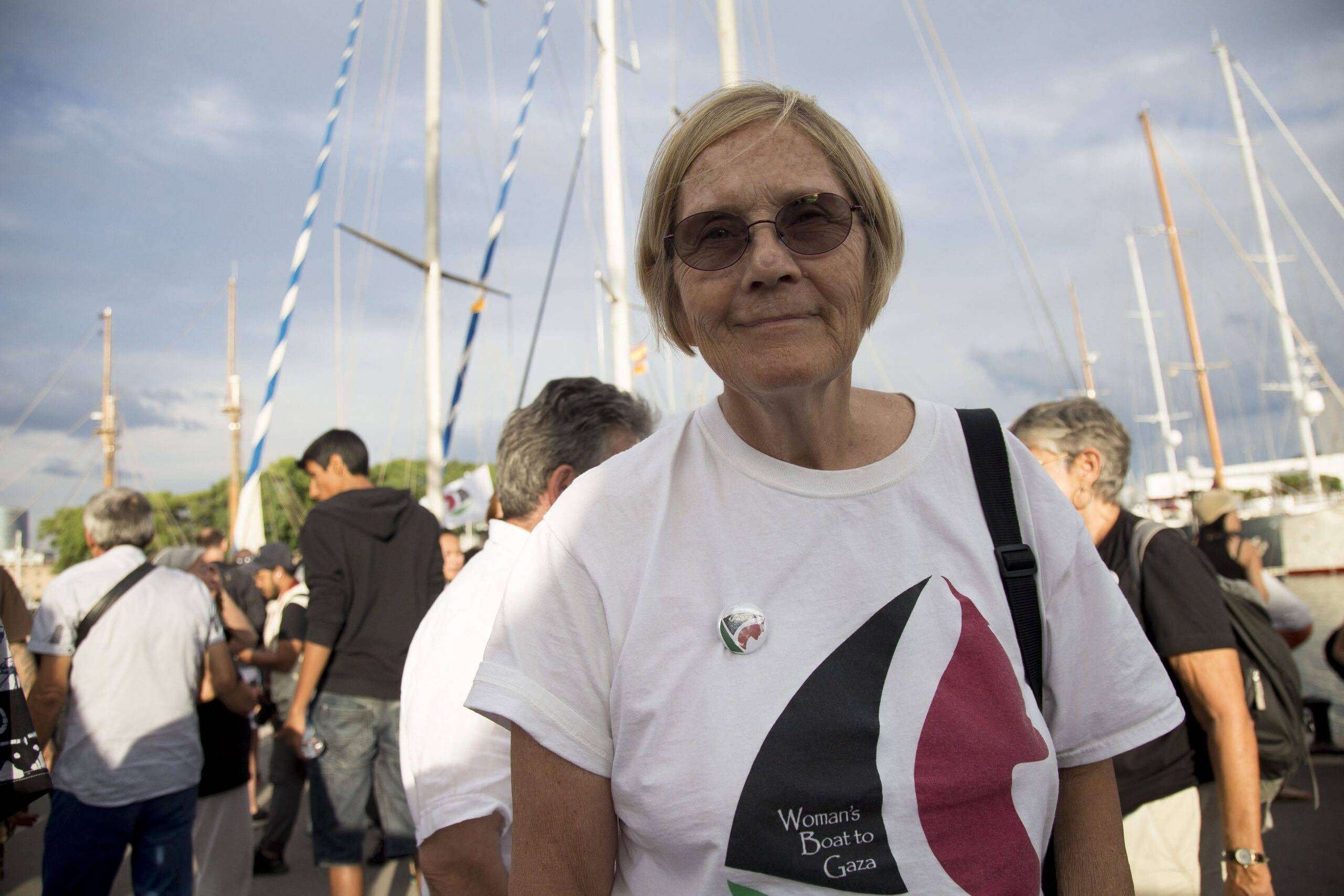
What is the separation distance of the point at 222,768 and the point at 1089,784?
4113 millimetres

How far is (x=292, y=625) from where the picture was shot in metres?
5.55

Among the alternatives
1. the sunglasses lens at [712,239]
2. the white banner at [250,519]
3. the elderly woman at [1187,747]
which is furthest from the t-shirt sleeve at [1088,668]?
the white banner at [250,519]

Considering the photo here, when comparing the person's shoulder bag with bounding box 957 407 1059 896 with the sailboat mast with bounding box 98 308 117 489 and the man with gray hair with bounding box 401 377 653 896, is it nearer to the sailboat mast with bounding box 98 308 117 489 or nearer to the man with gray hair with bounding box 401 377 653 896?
the man with gray hair with bounding box 401 377 653 896

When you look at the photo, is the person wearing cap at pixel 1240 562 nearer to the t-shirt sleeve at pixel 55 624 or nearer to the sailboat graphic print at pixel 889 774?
the sailboat graphic print at pixel 889 774

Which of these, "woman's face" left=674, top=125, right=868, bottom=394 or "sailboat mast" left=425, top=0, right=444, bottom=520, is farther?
"sailboat mast" left=425, top=0, right=444, bottom=520

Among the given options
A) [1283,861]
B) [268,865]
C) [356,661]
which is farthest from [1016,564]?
[268,865]

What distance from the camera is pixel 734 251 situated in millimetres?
1262

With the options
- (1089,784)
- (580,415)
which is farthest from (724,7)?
(1089,784)

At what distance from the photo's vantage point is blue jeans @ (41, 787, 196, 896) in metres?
3.36

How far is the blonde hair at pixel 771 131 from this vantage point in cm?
131

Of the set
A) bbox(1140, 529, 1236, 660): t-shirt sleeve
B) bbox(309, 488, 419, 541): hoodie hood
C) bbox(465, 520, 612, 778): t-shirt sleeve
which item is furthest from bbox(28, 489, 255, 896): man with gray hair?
bbox(1140, 529, 1236, 660): t-shirt sleeve

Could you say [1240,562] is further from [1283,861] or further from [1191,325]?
[1191,325]

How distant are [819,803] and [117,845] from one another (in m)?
3.60

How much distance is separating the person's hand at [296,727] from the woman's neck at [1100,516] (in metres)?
3.68
